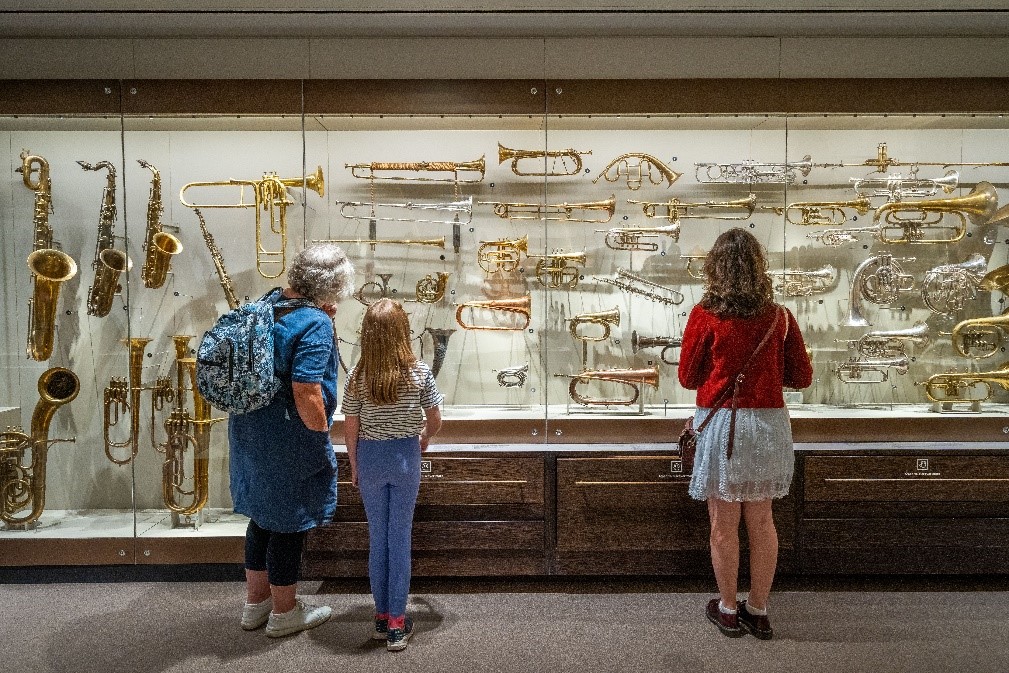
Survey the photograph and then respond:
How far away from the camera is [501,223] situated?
14.1 feet

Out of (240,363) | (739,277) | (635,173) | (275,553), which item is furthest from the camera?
(635,173)

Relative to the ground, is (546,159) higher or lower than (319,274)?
higher

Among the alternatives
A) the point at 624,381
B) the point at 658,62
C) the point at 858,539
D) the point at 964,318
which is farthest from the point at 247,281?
the point at 964,318

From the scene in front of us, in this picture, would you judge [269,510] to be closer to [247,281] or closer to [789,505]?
[247,281]

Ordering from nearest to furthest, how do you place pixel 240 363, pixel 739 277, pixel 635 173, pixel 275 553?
pixel 240 363 → pixel 739 277 → pixel 275 553 → pixel 635 173

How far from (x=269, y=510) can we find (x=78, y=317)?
7.58 feet

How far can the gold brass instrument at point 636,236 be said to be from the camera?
4.24 m

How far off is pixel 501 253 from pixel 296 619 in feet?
8.14

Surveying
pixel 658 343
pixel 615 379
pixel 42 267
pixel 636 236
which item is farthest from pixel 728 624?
pixel 42 267

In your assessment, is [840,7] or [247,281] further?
[247,281]

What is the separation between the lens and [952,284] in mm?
4211

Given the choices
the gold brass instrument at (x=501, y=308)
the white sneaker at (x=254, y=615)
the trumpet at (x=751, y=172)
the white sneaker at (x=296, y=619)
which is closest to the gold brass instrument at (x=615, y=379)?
the gold brass instrument at (x=501, y=308)

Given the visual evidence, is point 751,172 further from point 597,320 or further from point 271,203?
point 271,203

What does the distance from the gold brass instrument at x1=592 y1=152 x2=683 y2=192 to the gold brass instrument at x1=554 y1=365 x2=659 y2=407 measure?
1.25m
